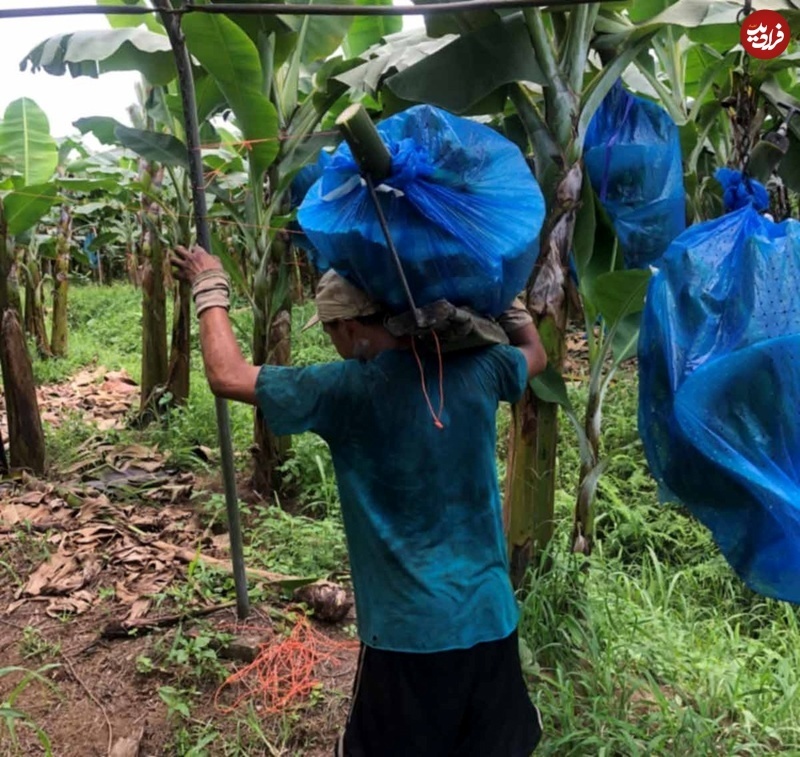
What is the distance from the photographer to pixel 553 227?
2227 millimetres

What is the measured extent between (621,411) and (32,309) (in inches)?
243

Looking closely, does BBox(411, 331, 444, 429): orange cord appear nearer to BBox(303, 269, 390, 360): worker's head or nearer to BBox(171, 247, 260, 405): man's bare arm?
BBox(303, 269, 390, 360): worker's head

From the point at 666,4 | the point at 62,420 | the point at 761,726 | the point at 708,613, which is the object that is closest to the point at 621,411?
the point at 708,613

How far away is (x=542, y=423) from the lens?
7.82ft

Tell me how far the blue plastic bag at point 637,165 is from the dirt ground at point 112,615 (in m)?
1.78

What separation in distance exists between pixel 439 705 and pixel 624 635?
3.65 ft

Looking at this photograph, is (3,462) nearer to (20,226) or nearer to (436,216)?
(20,226)

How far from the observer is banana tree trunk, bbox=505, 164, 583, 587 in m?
2.23

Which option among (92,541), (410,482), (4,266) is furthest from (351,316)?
(4,266)

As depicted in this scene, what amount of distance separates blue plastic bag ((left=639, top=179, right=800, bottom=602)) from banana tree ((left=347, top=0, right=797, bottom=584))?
0.56 meters

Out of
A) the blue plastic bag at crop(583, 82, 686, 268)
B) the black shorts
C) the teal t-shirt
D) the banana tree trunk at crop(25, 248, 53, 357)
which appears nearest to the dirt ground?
the black shorts

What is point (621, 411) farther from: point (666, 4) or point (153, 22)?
point (153, 22)

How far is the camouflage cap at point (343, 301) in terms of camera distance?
150 centimetres

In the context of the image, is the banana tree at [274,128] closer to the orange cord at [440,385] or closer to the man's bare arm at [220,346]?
the man's bare arm at [220,346]
